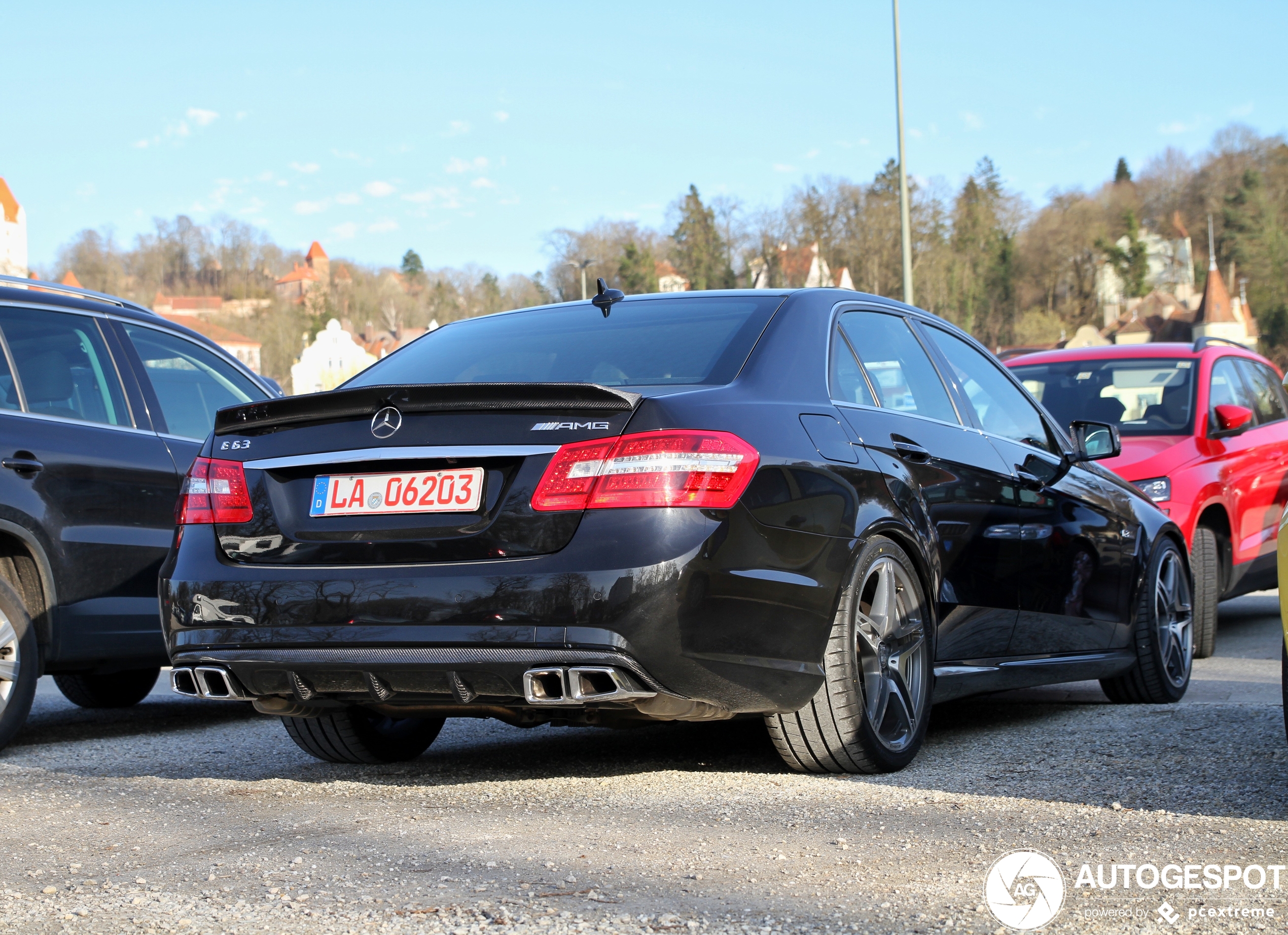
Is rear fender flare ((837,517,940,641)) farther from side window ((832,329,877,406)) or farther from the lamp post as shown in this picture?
the lamp post

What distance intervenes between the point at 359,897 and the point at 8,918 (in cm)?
71

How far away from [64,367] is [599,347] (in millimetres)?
2774

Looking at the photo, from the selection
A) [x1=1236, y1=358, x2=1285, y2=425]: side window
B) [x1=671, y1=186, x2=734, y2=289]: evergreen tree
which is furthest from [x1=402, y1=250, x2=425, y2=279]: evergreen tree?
[x1=1236, y1=358, x2=1285, y2=425]: side window

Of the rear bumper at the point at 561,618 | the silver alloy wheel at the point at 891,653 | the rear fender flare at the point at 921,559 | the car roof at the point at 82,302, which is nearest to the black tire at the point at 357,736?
the rear bumper at the point at 561,618

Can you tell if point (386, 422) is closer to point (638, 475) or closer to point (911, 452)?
point (638, 475)

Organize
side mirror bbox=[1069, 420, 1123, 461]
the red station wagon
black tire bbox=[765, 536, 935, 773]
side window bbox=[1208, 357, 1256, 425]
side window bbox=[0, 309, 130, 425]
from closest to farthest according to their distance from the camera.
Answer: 1. black tire bbox=[765, 536, 935, 773]
2. side window bbox=[0, 309, 130, 425]
3. side mirror bbox=[1069, 420, 1123, 461]
4. the red station wagon
5. side window bbox=[1208, 357, 1256, 425]

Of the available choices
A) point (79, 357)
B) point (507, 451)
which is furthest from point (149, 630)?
point (507, 451)

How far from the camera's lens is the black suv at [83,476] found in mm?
5594

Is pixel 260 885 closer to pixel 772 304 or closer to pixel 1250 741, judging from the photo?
pixel 772 304

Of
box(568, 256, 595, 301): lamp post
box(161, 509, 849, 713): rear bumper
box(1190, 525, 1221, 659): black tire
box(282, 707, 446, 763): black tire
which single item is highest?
box(568, 256, 595, 301): lamp post

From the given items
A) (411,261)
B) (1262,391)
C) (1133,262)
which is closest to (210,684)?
(1262,391)

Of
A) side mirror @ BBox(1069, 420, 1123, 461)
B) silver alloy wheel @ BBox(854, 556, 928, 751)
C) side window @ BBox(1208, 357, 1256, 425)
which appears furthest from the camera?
side window @ BBox(1208, 357, 1256, 425)

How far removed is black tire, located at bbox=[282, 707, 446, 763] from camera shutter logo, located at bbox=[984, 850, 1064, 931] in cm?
229

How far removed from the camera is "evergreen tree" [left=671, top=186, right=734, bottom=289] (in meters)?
87.1
